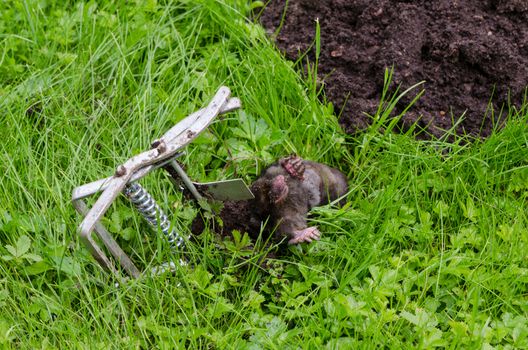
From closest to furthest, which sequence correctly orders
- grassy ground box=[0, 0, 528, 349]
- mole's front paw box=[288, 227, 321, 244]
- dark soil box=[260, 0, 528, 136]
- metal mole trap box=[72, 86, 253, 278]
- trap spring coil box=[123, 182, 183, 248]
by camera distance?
metal mole trap box=[72, 86, 253, 278], trap spring coil box=[123, 182, 183, 248], grassy ground box=[0, 0, 528, 349], mole's front paw box=[288, 227, 321, 244], dark soil box=[260, 0, 528, 136]

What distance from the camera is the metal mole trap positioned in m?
2.85

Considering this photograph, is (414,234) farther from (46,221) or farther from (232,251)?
(46,221)

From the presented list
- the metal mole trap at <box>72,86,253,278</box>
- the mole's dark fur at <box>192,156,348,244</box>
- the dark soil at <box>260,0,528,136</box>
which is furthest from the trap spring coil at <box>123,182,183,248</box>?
the dark soil at <box>260,0,528,136</box>

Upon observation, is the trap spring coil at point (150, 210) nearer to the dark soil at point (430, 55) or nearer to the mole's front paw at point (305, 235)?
the mole's front paw at point (305, 235)

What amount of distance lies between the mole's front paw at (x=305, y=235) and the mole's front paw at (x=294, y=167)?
23 centimetres

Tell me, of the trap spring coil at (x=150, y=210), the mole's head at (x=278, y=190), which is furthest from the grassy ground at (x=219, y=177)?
the mole's head at (x=278, y=190)

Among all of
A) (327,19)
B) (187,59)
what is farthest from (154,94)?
(327,19)

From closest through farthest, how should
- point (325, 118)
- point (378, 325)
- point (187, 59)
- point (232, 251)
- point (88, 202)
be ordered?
point (378, 325) < point (232, 251) < point (88, 202) < point (325, 118) < point (187, 59)

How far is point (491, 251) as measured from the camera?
11.0 ft

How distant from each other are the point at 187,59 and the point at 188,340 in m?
1.63

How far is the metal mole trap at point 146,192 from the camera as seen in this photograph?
2848 mm

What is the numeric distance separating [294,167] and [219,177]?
1.72 feet

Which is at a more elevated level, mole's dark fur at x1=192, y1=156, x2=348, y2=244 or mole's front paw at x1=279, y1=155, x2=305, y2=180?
mole's front paw at x1=279, y1=155, x2=305, y2=180

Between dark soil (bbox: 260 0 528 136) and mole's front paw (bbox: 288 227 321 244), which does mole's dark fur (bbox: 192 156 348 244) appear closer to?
mole's front paw (bbox: 288 227 321 244)
